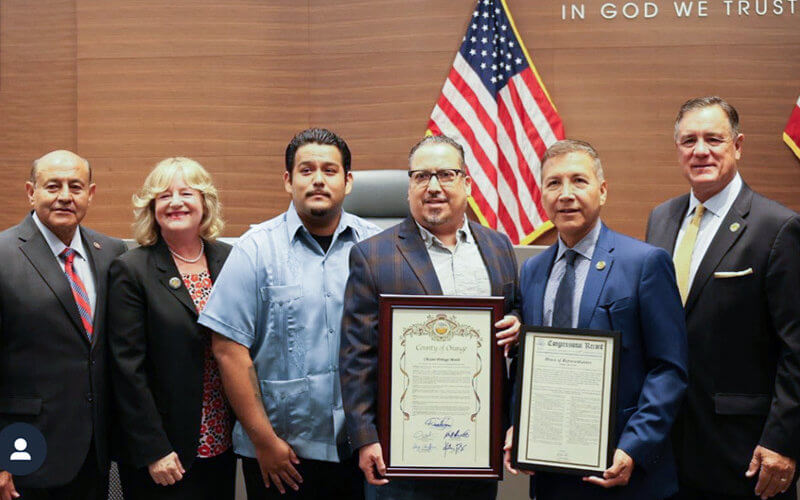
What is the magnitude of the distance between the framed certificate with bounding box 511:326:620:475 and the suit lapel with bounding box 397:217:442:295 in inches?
11.9

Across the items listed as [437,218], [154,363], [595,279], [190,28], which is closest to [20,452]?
[154,363]

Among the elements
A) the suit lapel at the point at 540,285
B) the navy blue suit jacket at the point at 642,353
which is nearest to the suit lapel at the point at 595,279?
the navy blue suit jacket at the point at 642,353

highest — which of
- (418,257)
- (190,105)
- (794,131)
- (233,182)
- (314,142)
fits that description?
(190,105)

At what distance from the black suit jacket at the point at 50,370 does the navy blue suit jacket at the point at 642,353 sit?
1444 mm

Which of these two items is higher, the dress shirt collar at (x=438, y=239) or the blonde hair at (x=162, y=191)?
the blonde hair at (x=162, y=191)

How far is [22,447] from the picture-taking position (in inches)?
88.0

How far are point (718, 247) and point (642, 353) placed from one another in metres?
0.48

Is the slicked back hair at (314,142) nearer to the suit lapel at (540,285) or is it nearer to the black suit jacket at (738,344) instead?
the suit lapel at (540,285)

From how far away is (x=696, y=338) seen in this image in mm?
2061

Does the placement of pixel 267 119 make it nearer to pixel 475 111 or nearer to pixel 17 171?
pixel 475 111

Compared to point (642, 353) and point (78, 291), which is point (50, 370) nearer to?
point (78, 291)

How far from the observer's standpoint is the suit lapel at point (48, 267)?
2289mm

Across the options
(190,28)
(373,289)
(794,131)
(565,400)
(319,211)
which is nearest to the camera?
(565,400)

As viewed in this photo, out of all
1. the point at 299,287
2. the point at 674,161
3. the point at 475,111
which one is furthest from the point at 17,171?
the point at 674,161
